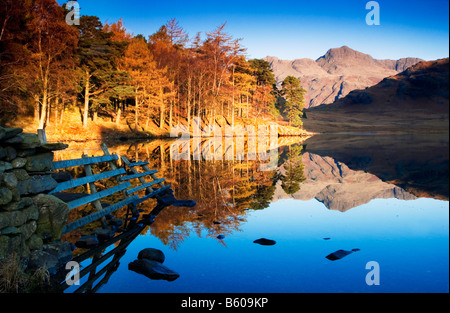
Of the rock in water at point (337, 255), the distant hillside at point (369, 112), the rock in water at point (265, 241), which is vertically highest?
the distant hillside at point (369, 112)

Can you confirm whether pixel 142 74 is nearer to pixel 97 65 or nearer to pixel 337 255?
pixel 97 65

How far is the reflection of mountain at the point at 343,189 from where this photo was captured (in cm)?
1241

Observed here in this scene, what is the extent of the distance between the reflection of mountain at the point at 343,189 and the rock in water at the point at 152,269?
706 centimetres

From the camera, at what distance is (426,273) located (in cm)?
589

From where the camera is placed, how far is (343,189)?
14.6 m

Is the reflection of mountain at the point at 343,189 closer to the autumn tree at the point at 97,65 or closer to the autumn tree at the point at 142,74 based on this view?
the autumn tree at the point at 97,65

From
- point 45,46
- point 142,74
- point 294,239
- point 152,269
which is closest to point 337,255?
point 294,239

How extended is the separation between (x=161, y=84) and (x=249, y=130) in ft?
82.0

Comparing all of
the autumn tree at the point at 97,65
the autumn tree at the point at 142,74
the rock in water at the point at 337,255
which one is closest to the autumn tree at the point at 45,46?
the autumn tree at the point at 97,65

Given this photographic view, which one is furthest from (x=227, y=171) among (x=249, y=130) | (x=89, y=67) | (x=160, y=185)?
(x=249, y=130)

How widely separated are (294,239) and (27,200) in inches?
242

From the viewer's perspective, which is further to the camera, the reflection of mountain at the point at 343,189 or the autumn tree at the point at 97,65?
the autumn tree at the point at 97,65

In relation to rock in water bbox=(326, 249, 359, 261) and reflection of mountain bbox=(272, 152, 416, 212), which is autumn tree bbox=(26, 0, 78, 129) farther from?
rock in water bbox=(326, 249, 359, 261)
